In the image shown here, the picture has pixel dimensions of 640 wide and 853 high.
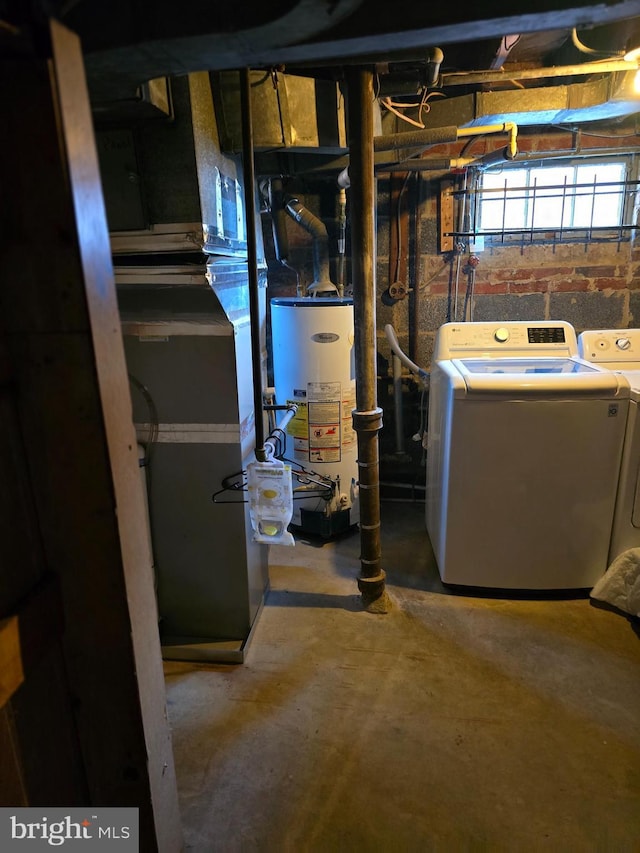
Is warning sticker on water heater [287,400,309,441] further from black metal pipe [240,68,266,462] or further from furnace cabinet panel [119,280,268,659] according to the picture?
black metal pipe [240,68,266,462]

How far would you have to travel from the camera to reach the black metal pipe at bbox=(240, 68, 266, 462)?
1.57 meters

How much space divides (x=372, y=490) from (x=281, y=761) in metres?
0.99

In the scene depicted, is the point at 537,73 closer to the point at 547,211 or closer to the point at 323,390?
the point at 547,211

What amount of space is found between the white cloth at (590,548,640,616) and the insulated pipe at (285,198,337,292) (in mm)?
1828

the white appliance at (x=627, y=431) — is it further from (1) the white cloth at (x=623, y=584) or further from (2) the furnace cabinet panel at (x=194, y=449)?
(2) the furnace cabinet panel at (x=194, y=449)

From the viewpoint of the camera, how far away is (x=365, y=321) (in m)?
2.00

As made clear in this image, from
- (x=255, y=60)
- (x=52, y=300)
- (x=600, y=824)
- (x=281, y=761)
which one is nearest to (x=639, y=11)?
(x=255, y=60)

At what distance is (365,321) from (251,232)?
1.79ft

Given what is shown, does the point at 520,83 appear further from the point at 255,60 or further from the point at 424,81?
the point at 255,60

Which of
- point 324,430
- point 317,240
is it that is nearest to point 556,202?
point 317,240

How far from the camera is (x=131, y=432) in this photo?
3.16 feet

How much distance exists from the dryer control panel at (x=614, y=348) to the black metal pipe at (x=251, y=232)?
1652 millimetres

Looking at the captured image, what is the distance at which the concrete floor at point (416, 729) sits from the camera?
4.49 feet

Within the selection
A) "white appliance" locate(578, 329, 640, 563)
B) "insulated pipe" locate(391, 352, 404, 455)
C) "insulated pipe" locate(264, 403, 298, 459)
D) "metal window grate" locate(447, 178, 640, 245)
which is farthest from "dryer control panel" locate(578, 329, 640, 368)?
"insulated pipe" locate(264, 403, 298, 459)
